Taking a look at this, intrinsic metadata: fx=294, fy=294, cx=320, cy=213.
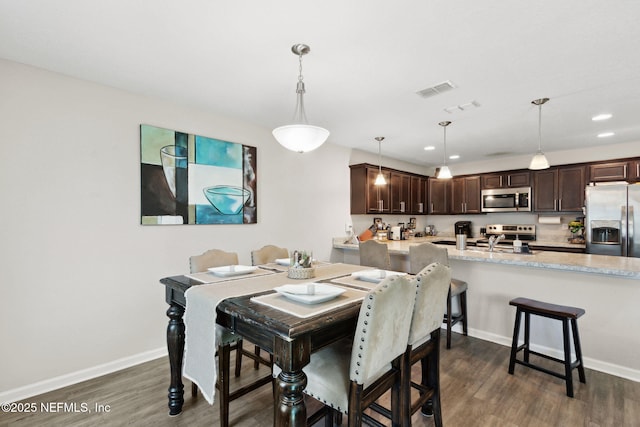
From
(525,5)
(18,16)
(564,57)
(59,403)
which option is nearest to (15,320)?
(59,403)

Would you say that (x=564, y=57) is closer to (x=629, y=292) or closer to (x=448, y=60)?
(x=448, y=60)

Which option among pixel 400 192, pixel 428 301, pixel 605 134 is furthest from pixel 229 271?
pixel 605 134

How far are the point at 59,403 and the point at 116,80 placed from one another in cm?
253

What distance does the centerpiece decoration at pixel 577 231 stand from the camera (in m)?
4.72

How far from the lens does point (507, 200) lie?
5348 mm

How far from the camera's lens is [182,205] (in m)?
2.99

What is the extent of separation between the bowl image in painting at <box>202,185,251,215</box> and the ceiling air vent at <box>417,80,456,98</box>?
216 cm

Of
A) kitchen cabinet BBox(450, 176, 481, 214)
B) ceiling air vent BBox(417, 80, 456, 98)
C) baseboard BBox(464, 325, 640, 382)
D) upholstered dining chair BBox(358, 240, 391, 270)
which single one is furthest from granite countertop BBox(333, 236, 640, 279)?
kitchen cabinet BBox(450, 176, 481, 214)

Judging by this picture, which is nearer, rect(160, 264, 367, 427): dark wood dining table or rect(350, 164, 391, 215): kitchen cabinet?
rect(160, 264, 367, 427): dark wood dining table

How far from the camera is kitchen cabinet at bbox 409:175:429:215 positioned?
5.89m

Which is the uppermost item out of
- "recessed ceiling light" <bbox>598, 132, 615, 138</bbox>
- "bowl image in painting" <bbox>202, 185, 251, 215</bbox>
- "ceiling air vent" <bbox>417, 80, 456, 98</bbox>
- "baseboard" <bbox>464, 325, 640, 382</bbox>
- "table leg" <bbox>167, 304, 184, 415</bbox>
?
"ceiling air vent" <bbox>417, 80, 456, 98</bbox>

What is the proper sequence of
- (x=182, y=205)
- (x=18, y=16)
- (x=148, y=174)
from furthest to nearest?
(x=182, y=205) < (x=148, y=174) < (x=18, y=16)

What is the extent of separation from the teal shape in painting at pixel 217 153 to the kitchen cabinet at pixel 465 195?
15.0 ft

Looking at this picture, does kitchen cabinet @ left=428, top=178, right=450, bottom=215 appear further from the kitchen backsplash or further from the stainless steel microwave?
the stainless steel microwave
